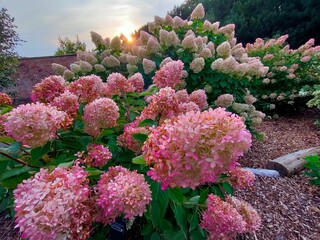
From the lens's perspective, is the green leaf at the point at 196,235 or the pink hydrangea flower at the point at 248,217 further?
the pink hydrangea flower at the point at 248,217

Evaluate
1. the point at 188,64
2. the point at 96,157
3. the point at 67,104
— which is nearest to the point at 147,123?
the point at 96,157

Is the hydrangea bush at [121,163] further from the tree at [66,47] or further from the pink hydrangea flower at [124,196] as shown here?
the tree at [66,47]

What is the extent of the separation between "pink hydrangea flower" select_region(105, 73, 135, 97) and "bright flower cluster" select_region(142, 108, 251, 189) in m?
0.92

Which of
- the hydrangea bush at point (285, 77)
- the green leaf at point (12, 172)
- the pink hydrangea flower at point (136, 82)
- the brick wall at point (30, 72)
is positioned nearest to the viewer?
the green leaf at point (12, 172)

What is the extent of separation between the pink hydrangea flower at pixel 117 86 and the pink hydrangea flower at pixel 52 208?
0.88 m

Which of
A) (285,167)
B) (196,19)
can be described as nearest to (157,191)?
(285,167)

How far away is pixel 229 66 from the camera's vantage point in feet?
9.50

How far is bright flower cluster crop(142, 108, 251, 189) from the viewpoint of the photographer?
2.27 feet

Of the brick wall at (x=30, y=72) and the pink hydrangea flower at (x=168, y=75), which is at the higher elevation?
the pink hydrangea flower at (x=168, y=75)

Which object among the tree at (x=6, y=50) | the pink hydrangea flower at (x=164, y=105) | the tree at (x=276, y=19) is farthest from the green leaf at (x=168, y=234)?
the tree at (x=276, y=19)

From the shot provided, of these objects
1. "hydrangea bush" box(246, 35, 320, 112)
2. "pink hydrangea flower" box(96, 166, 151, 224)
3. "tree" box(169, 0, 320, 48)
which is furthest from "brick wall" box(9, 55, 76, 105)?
"pink hydrangea flower" box(96, 166, 151, 224)

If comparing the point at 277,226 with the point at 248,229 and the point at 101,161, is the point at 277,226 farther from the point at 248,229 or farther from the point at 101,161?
the point at 101,161

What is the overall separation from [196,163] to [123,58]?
3.10 m

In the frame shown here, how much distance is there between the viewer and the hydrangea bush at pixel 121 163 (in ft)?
2.37
